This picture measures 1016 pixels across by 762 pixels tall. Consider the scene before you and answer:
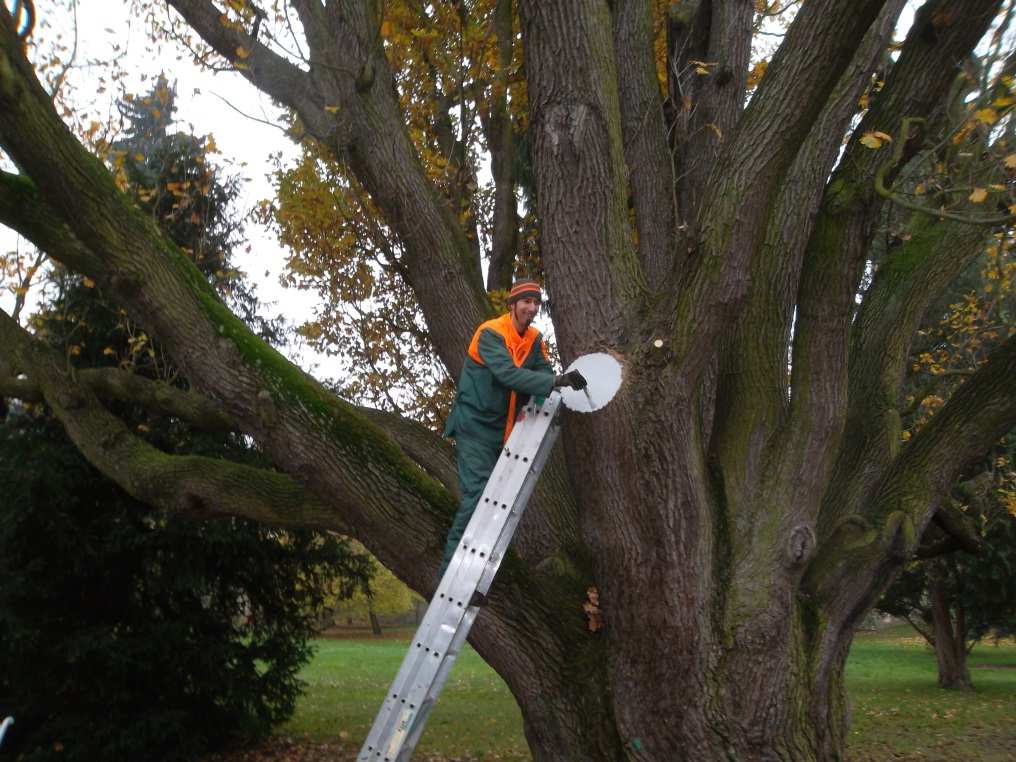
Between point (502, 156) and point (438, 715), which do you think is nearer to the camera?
point (502, 156)

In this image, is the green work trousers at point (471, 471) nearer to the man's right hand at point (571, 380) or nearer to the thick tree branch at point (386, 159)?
the man's right hand at point (571, 380)

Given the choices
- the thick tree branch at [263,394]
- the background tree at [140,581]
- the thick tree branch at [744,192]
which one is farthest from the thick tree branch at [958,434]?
the background tree at [140,581]

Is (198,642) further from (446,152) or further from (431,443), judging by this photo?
(446,152)

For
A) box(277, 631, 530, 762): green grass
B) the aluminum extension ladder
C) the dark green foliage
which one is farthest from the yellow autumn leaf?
the dark green foliage

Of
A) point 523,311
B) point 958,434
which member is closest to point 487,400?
point 523,311

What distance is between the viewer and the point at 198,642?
39.1 ft

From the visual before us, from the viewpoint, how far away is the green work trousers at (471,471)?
5.20 metres

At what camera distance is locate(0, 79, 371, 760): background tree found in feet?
35.8

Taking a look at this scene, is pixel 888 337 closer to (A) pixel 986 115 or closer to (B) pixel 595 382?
(A) pixel 986 115

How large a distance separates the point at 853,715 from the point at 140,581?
37.4 feet

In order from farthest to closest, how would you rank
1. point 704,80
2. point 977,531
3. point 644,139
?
1. point 977,531
2. point 704,80
3. point 644,139

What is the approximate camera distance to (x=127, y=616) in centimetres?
1201

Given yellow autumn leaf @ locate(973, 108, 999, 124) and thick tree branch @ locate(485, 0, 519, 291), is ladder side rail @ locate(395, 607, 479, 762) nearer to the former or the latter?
yellow autumn leaf @ locate(973, 108, 999, 124)

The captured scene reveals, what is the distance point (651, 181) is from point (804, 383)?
222cm
